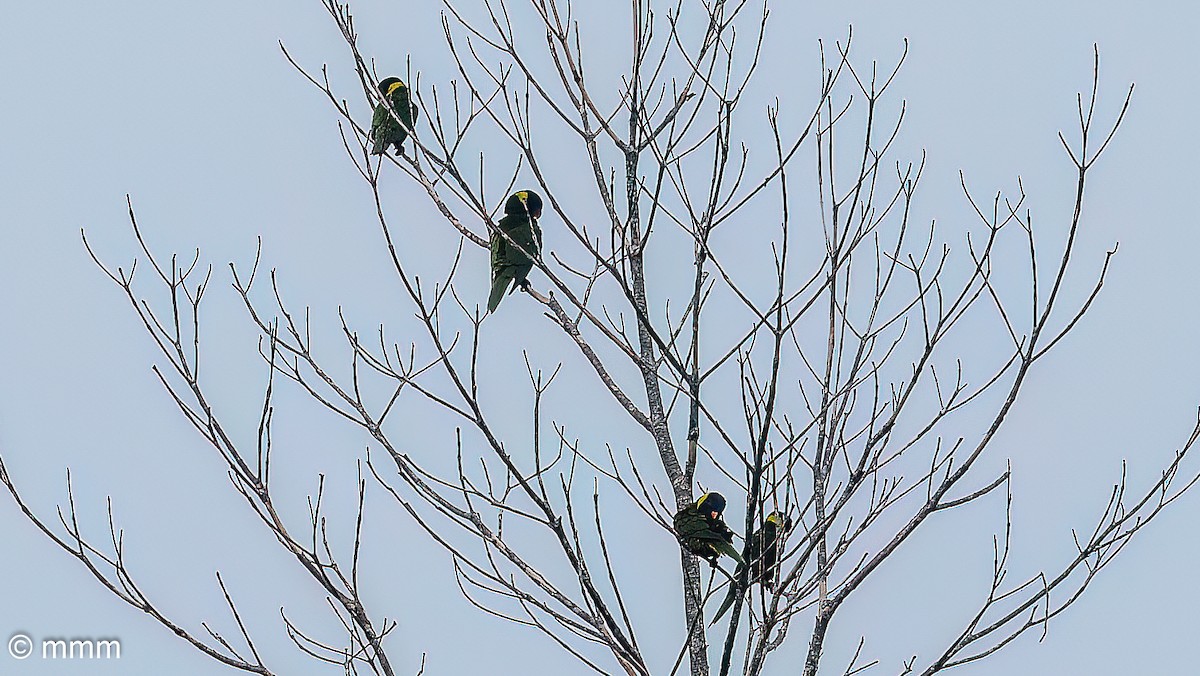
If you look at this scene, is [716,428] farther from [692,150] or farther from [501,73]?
[501,73]

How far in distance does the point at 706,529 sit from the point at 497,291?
3.51 feet

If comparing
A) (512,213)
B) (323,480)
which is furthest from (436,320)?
(512,213)

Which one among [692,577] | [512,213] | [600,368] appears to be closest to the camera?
[692,577]

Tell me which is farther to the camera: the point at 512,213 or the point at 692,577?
the point at 512,213

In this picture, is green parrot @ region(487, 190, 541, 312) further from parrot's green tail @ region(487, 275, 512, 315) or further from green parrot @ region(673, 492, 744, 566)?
green parrot @ region(673, 492, 744, 566)

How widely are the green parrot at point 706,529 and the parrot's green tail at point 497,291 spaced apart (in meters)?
0.89

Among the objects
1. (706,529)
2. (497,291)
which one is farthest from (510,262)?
(706,529)

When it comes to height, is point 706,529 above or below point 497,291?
below

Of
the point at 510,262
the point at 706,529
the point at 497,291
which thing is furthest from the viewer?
the point at 497,291

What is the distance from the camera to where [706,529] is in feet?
9.57

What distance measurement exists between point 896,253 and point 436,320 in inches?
38.2

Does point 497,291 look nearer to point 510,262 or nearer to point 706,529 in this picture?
point 510,262

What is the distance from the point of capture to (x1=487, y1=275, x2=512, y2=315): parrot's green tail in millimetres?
3580

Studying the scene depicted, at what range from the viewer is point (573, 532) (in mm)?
2434
